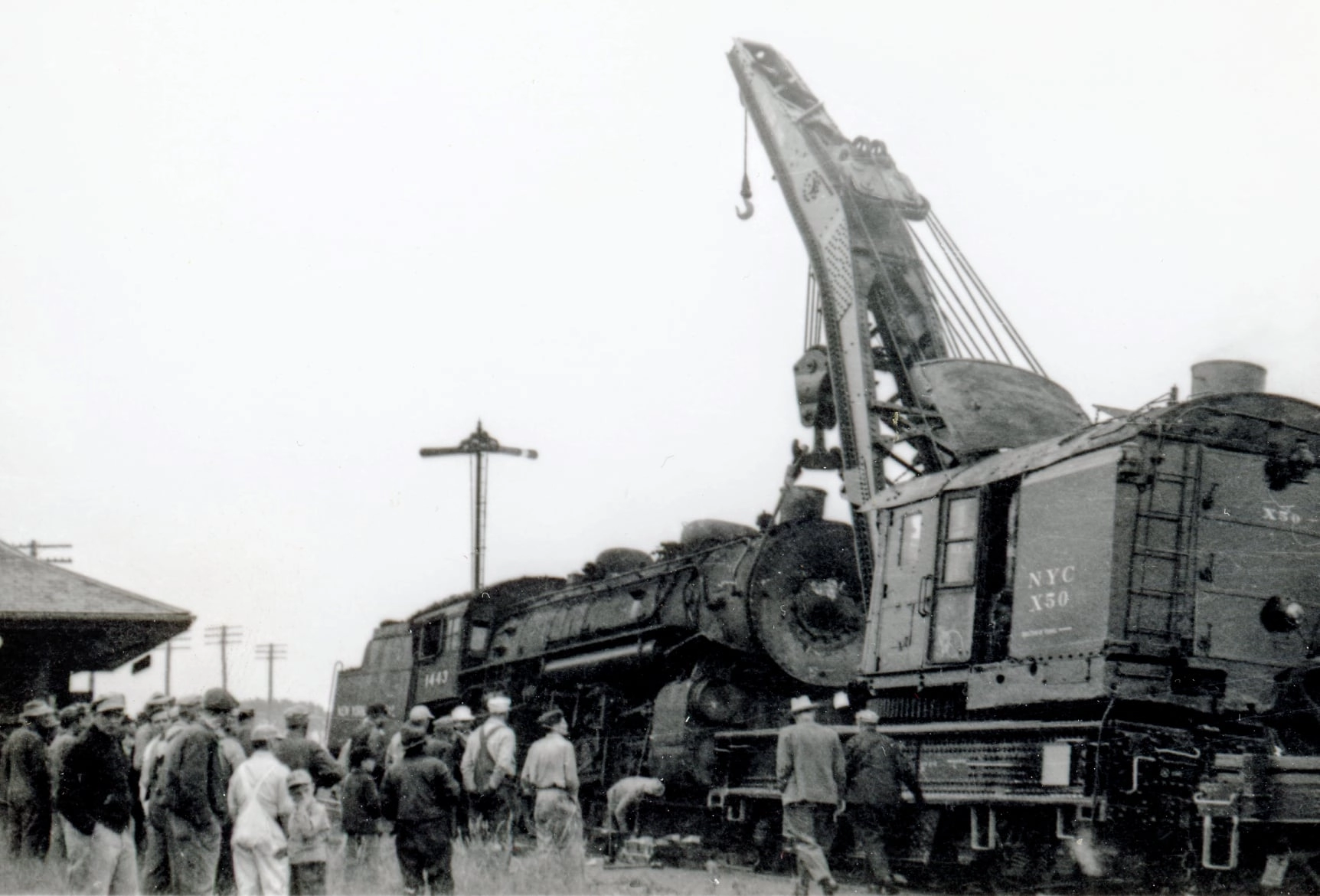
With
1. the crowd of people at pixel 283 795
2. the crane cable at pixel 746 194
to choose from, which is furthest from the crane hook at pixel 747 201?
the crowd of people at pixel 283 795

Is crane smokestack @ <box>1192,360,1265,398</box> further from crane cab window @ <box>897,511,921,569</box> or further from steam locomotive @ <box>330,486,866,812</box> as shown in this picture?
steam locomotive @ <box>330,486,866,812</box>

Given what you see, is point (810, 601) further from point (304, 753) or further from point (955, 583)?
point (304, 753)

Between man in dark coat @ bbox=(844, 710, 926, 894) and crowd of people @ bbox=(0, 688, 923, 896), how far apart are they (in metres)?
0.01

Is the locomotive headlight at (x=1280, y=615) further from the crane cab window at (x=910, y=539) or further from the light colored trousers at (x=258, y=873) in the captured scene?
the light colored trousers at (x=258, y=873)

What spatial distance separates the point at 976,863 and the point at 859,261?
6859mm

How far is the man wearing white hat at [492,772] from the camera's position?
36.8ft

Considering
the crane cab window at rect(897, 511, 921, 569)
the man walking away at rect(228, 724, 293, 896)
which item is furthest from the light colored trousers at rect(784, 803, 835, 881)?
the man walking away at rect(228, 724, 293, 896)

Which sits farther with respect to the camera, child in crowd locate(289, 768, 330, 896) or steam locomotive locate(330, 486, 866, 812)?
steam locomotive locate(330, 486, 866, 812)

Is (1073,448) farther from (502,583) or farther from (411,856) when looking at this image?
(502,583)

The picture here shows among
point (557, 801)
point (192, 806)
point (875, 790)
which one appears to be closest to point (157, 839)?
point (192, 806)

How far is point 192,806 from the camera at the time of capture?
8609 millimetres

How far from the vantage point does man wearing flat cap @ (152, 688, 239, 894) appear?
862 cm

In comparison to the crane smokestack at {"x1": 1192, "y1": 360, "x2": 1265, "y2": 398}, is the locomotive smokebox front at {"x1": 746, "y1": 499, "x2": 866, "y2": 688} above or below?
below

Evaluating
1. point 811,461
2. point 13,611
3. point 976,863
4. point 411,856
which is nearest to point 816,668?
point 811,461
